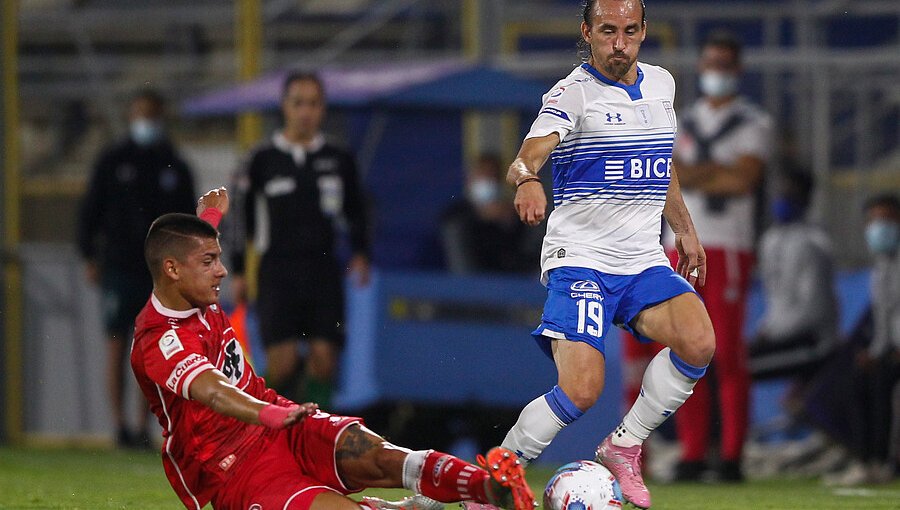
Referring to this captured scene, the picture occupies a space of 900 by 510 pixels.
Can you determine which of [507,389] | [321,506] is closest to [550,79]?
[507,389]

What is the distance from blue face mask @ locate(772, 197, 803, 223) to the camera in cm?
1147

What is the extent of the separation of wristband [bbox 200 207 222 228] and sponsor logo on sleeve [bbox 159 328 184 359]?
81 centimetres

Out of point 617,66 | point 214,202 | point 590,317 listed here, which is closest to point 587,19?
point 617,66

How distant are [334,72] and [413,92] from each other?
107 cm

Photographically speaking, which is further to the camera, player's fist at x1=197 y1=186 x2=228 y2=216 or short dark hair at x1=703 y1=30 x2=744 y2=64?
short dark hair at x1=703 y1=30 x2=744 y2=64

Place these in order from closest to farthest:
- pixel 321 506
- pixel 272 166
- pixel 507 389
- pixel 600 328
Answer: pixel 321 506 → pixel 600 328 → pixel 272 166 → pixel 507 389

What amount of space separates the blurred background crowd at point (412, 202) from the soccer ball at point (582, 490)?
12.5 ft

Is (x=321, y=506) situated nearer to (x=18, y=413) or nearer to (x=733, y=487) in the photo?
(x=733, y=487)

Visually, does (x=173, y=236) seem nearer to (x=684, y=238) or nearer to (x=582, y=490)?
(x=582, y=490)

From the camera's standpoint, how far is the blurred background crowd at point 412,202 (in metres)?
10.2

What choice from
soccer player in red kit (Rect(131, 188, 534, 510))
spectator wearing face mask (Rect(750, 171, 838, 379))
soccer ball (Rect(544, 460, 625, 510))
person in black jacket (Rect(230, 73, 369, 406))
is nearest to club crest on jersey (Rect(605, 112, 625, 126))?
soccer ball (Rect(544, 460, 625, 510))

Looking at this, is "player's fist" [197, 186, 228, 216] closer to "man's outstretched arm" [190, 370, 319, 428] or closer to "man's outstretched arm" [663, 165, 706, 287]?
"man's outstretched arm" [190, 370, 319, 428]

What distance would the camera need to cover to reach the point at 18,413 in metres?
13.8

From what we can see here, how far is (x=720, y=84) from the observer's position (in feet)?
33.3
